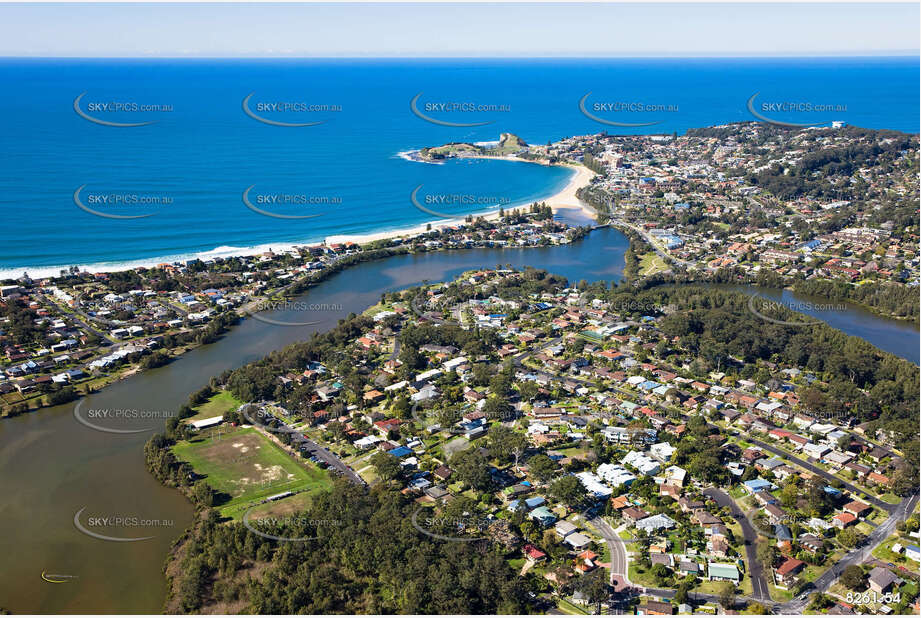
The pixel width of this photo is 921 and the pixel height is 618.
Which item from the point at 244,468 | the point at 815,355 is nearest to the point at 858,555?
the point at 815,355

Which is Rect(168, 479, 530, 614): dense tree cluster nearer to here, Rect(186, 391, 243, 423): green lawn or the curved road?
Rect(186, 391, 243, 423): green lawn

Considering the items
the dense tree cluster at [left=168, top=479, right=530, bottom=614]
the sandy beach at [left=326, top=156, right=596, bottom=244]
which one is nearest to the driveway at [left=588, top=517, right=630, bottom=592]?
the dense tree cluster at [left=168, top=479, right=530, bottom=614]

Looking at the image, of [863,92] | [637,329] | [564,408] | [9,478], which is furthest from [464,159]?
[863,92]

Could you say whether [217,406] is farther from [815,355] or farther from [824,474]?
[815,355]

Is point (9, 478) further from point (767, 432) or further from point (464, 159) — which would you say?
point (464, 159)

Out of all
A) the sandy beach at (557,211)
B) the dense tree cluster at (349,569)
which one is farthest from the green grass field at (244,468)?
the sandy beach at (557,211)

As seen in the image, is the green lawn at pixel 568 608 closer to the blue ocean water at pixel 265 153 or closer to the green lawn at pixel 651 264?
the green lawn at pixel 651 264
